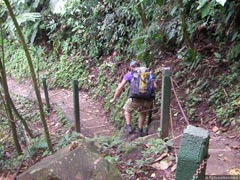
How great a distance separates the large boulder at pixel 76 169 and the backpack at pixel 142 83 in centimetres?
233

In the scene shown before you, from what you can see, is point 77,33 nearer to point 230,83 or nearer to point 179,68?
point 179,68

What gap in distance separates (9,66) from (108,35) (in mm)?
5900

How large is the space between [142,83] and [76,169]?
255 centimetres

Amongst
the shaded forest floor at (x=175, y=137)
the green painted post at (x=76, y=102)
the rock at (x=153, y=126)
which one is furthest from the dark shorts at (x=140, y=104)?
the green painted post at (x=76, y=102)

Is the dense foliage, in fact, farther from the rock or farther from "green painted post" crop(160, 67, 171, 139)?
"green painted post" crop(160, 67, 171, 139)

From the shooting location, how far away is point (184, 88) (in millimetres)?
6320

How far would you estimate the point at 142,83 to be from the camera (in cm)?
538

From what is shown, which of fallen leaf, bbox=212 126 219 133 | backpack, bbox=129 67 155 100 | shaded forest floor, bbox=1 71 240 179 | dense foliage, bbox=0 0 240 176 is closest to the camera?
shaded forest floor, bbox=1 71 240 179

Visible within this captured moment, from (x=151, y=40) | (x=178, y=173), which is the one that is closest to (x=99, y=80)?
(x=151, y=40)

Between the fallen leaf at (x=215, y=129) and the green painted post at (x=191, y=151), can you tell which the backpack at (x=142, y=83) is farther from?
the green painted post at (x=191, y=151)

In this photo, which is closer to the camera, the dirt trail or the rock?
the dirt trail

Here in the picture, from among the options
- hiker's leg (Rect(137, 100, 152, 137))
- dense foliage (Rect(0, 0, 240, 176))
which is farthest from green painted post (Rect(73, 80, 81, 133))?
hiker's leg (Rect(137, 100, 152, 137))

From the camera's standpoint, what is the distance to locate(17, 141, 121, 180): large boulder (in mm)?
3053

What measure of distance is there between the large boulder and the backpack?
2.33 m
